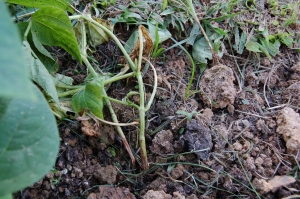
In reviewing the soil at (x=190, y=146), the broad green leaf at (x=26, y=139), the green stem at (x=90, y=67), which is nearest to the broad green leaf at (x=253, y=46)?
the soil at (x=190, y=146)

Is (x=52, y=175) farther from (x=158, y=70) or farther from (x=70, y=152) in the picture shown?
(x=158, y=70)

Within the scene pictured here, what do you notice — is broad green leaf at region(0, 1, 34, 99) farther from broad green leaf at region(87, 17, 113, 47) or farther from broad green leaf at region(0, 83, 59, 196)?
broad green leaf at region(87, 17, 113, 47)

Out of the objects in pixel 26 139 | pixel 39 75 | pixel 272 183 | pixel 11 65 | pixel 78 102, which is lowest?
pixel 272 183

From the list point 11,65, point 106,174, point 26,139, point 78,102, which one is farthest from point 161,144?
point 11,65

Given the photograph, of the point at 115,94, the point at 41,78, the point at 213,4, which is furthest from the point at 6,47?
the point at 213,4

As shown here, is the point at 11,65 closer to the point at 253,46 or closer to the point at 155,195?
the point at 155,195

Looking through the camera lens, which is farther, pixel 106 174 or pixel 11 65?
pixel 106 174
